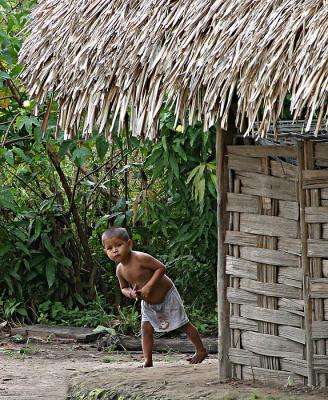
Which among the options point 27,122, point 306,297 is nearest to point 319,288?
point 306,297

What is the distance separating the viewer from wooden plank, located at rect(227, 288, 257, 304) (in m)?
6.43

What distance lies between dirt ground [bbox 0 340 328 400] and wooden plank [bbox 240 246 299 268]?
75 cm

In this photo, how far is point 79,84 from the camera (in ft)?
21.8

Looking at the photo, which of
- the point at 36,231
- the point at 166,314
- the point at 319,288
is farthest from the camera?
the point at 36,231

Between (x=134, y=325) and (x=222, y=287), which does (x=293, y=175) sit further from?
(x=134, y=325)

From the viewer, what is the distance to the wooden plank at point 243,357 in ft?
21.1

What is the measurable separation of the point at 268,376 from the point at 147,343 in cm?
158

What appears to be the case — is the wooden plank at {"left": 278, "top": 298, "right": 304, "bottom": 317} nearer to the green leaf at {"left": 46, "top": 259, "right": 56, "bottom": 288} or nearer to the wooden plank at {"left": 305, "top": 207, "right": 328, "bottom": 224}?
the wooden plank at {"left": 305, "top": 207, "right": 328, "bottom": 224}

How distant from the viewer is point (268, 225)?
20.7 feet

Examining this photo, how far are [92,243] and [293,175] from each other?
587 centimetres

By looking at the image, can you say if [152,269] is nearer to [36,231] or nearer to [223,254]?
[223,254]

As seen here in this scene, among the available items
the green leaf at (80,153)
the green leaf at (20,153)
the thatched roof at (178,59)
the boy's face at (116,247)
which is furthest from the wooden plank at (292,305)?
the green leaf at (20,153)

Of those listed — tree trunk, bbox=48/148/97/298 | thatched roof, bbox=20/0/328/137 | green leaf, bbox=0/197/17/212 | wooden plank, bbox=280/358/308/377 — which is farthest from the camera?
tree trunk, bbox=48/148/97/298

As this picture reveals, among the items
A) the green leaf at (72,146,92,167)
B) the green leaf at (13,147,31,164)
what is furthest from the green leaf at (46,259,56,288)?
the green leaf at (72,146,92,167)
